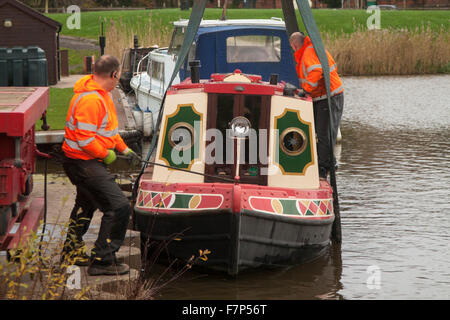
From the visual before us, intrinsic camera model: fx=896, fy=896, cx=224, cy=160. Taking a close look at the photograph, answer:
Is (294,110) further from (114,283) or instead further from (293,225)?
(114,283)

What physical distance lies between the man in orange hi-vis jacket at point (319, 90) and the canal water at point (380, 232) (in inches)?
45.3

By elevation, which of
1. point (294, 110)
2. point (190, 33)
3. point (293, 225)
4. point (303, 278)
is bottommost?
point (303, 278)

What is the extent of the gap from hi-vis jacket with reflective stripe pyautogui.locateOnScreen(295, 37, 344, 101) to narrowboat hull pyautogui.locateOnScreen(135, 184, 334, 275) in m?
1.83

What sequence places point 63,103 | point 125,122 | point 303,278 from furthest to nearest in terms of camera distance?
1. point 63,103
2. point 125,122
3. point 303,278

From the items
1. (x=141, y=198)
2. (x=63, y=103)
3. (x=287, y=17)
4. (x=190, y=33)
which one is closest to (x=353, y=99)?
(x=63, y=103)

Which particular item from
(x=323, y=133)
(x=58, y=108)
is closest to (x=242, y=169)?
(x=323, y=133)

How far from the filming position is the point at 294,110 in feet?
31.7

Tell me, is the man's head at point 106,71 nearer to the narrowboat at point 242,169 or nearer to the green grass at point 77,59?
the narrowboat at point 242,169

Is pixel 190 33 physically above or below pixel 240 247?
above

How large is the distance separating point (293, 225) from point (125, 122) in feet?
32.4

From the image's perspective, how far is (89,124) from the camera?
760cm

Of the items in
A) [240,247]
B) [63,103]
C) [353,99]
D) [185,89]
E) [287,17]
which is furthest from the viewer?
[353,99]

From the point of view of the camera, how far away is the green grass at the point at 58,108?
17.0 m

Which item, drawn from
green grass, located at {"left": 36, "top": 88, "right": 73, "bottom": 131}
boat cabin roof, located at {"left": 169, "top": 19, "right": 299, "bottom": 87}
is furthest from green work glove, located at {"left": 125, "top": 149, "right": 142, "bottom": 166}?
green grass, located at {"left": 36, "top": 88, "right": 73, "bottom": 131}
